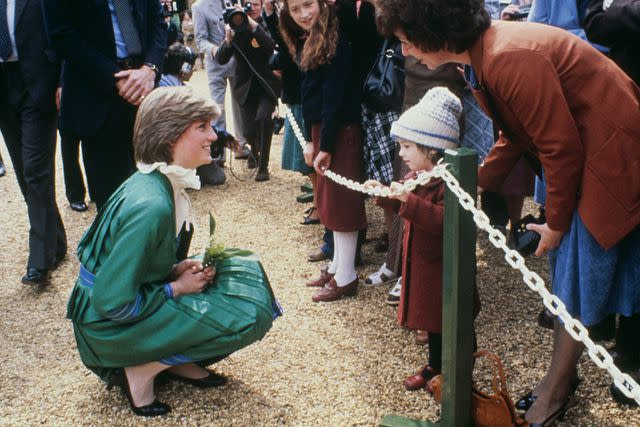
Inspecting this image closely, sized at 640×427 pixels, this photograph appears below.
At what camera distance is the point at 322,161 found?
359 centimetres

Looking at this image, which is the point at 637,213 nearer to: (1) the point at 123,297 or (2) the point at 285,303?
(1) the point at 123,297

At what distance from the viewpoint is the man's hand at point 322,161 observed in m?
3.58

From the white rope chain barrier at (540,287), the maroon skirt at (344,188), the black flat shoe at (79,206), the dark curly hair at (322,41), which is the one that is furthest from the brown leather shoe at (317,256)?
the black flat shoe at (79,206)

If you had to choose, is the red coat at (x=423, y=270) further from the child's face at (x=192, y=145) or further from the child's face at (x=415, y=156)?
the child's face at (x=192, y=145)

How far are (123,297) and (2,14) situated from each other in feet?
8.23

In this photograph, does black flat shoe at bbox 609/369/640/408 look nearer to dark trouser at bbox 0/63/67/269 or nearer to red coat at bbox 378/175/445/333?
red coat at bbox 378/175/445/333

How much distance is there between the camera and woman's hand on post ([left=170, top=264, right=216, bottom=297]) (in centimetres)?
270

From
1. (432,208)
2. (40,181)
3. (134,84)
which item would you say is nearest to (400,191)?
(432,208)

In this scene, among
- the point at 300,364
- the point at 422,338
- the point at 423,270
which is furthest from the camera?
the point at 422,338

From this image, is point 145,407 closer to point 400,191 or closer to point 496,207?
point 400,191

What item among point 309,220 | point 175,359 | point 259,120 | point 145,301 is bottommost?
point 309,220

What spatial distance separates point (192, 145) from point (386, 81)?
1283 millimetres

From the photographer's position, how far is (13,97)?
4113 mm

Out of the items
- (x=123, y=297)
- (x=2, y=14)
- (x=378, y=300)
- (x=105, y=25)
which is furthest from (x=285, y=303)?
(x=2, y=14)
